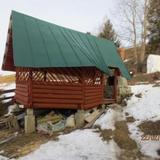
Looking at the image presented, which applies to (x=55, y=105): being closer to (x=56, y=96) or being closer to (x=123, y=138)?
(x=56, y=96)

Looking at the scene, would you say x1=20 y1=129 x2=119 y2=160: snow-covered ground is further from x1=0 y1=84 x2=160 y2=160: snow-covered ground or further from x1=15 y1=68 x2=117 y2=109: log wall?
x1=15 y1=68 x2=117 y2=109: log wall

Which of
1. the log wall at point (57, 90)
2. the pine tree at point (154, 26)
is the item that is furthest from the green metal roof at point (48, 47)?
the pine tree at point (154, 26)

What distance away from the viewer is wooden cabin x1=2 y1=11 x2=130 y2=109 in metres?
15.2

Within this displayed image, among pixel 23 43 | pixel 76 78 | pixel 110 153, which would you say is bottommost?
pixel 110 153

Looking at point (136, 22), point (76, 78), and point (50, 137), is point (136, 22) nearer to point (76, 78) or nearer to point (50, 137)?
point (76, 78)

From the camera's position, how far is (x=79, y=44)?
17750 millimetres

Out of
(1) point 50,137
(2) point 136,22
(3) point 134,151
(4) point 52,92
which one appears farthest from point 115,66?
(2) point 136,22

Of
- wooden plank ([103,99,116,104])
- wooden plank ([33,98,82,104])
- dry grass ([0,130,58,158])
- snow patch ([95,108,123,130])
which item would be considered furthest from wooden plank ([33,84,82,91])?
wooden plank ([103,99,116,104])

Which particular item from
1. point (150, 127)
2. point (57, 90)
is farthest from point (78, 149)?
point (57, 90)

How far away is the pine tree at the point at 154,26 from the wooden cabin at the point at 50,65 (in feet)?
72.3

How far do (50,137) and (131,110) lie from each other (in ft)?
15.4

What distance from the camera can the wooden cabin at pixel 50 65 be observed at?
1524 centimetres

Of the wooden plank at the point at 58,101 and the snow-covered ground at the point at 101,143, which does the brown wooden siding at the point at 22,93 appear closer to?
the wooden plank at the point at 58,101

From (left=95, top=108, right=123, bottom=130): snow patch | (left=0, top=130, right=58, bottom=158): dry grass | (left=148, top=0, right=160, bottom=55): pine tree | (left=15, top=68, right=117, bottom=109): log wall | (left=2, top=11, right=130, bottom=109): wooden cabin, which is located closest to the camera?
(left=0, top=130, right=58, bottom=158): dry grass
